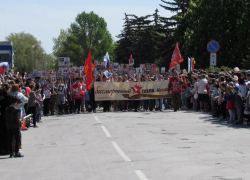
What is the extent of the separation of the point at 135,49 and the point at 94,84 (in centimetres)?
7529

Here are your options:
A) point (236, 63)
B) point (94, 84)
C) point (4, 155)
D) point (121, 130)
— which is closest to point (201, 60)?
point (236, 63)

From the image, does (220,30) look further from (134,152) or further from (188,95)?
(134,152)

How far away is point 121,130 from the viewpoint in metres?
18.5

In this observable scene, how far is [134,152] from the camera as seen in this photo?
1304cm

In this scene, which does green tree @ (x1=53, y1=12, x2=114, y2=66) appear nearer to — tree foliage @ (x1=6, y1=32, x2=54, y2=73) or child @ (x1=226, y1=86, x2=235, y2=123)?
tree foliage @ (x1=6, y1=32, x2=54, y2=73)

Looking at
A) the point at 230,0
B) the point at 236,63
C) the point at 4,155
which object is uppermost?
the point at 230,0

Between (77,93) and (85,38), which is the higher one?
(85,38)

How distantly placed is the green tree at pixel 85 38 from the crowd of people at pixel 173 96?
4349 inches

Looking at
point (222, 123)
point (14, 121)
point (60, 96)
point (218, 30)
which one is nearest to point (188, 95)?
point (60, 96)

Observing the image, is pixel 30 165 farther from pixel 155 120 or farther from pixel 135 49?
pixel 135 49

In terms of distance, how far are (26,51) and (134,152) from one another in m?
165

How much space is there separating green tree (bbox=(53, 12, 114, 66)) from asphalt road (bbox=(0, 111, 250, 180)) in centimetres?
12202

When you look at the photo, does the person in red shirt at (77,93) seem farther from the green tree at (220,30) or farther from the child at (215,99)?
the green tree at (220,30)

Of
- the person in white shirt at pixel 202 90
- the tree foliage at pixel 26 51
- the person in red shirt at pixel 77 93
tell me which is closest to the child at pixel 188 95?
the person in white shirt at pixel 202 90
